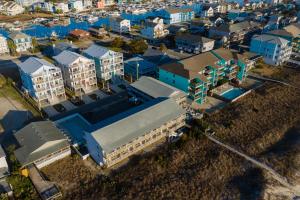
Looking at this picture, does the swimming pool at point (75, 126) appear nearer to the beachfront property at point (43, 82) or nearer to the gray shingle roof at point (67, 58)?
the beachfront property at point (43, 82)

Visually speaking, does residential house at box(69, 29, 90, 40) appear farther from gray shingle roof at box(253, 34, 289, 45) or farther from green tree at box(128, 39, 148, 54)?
gray shingle roof at box(253, 34, 289, 45)

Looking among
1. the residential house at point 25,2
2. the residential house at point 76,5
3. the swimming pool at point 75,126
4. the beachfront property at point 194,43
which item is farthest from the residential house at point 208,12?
the residential house at point 25,2

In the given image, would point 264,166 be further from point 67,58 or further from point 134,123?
point 67,58

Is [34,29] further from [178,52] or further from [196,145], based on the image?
[196,145]

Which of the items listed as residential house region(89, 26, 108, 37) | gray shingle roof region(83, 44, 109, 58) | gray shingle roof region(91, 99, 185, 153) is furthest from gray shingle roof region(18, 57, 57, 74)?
residential house region(89, 26, 108, 37)

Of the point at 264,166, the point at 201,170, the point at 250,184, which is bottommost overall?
the point at 250,184

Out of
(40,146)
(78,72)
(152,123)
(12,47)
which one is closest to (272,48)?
(152,123)

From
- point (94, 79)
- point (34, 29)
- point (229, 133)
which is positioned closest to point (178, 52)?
point (94, 79)

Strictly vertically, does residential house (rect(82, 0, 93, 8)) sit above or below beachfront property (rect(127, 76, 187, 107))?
above
